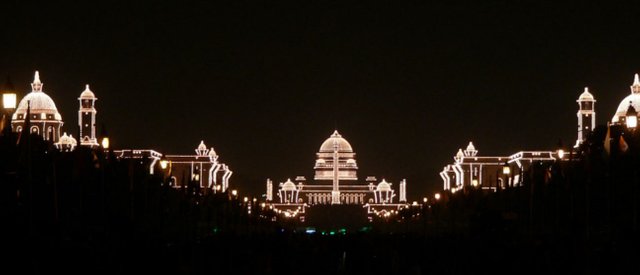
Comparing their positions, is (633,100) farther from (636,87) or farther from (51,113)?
(51,113)

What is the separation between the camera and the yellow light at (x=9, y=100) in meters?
41.0

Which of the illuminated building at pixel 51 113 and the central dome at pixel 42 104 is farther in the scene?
the central dome at pixel 42 104

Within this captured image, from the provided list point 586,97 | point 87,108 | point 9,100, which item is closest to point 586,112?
point 586,97

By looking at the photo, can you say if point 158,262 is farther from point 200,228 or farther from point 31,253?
point 200,228

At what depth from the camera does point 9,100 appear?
4106cm

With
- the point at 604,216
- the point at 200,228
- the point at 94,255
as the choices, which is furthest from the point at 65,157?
the point at 94,255

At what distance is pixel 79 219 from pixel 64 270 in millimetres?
11920

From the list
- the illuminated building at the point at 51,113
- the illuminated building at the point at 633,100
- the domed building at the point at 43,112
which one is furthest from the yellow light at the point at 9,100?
the domed building at the point at 43,112

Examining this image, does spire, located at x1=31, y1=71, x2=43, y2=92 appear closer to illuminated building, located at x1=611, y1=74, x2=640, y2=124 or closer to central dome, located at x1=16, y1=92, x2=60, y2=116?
central dome, located at x1=16, y1=92, x2=60, y2=116

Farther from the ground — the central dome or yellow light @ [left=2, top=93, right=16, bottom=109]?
the central dome

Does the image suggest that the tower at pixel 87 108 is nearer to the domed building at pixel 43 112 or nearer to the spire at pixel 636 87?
the domed building at pixel 43 112

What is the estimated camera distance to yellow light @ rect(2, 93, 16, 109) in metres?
41.0

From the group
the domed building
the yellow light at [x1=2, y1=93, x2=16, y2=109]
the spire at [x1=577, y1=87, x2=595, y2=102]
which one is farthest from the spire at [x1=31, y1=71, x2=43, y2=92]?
the yellow light at [x1=2, y1=93, x2=16, y2=109]

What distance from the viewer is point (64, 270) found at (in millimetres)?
39125
